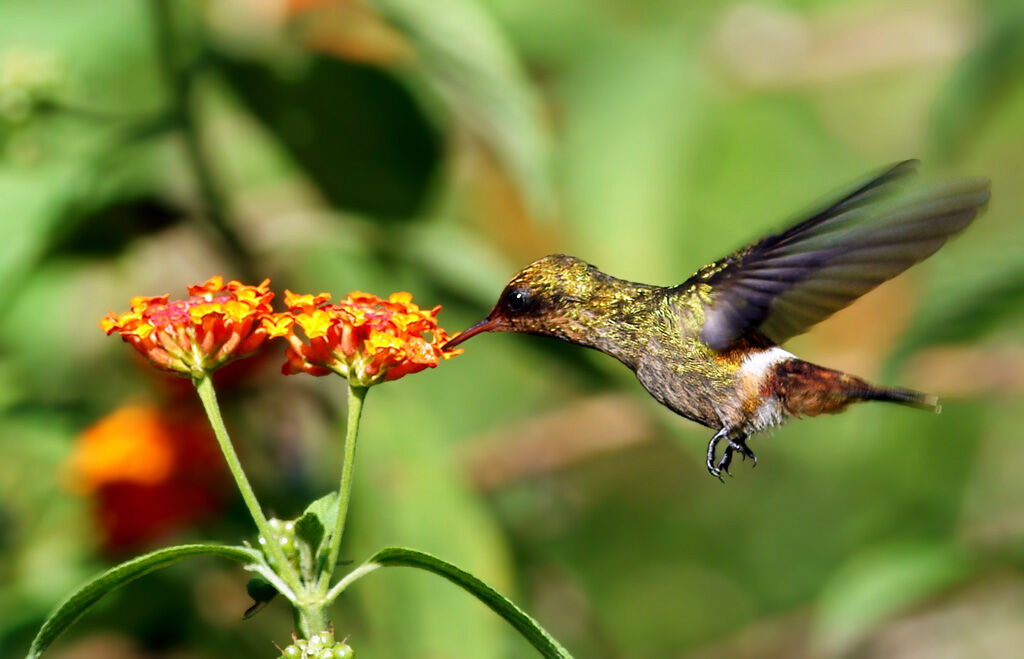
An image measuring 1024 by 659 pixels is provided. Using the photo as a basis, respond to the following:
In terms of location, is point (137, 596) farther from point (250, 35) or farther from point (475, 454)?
point (250, 35)

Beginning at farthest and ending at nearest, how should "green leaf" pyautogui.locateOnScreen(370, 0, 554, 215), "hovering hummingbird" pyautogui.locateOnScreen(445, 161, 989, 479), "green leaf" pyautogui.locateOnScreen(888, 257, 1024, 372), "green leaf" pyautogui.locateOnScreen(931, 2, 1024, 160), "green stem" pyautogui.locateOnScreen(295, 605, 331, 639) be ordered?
"green leaf" pyautogui.locateOnScreen(931, 2, 1024, 160), "green leaf" pyautogui.locateOnScreen(888, 257, 1024, 372), "green leaf" pyautogui.locateOnScreen(370, 0, 554, 215), "hovering hummingbird" pyautogui.locateOnScreen(445, 161, 989, 479), "green stem" pyautogui.locateOnScreen(295, 605, 331, 639)

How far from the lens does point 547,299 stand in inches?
84.0

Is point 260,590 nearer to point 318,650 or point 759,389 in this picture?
point 318,650

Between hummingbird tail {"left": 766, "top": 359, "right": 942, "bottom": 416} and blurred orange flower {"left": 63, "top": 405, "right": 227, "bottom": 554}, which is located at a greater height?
blurred orange flower {"left": 63, "top": 405, "right": 227, "bottom": 554}

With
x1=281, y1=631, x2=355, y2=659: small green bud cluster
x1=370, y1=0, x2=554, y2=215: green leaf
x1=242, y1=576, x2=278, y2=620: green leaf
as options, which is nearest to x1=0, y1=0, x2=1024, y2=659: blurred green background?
x1=370, y1=0, x2=554, y2=215: green leaf

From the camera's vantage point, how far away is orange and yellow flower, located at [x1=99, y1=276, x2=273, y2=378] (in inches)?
64.7

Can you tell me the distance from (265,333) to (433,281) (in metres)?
1.40

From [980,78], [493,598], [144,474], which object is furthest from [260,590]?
[980,78]

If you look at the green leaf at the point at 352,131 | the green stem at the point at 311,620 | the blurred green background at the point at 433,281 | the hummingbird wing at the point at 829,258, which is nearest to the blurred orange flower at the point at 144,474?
the blurred green background at the point at 433,281

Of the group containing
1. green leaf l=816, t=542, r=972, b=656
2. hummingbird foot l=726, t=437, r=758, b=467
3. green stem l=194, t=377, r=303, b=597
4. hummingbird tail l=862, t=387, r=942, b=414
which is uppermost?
green leaf l=816, t=542, r=972, b=656

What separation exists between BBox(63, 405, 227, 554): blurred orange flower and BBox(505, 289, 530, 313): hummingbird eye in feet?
3.79

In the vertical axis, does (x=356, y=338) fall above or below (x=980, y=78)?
below

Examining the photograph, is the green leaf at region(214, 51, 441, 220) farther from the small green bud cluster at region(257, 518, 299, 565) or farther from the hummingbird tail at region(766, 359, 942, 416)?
the small green bud cluster at region(257, 518, 299, 565)

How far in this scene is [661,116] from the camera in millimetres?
3629
